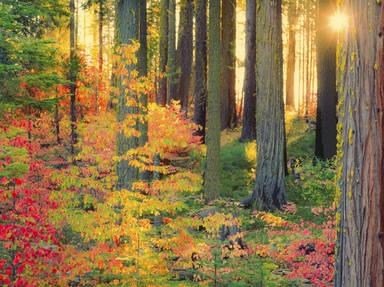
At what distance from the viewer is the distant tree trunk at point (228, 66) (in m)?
20.9

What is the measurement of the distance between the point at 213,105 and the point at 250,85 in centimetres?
681

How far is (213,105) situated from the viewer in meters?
13.1

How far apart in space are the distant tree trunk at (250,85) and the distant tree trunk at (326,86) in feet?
13.7

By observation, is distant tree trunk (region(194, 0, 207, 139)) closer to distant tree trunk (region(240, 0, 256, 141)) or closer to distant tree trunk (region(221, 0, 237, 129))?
distant tree trunk (region(240, 0, 256, 141))

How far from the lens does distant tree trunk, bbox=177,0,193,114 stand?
72.9 ft

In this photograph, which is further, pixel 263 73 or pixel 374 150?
pixel 263 73

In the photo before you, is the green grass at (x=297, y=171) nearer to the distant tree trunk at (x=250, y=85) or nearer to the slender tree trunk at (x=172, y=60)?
the distant tree trunk at (x=250, y=85)

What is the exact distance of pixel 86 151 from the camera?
772 cm

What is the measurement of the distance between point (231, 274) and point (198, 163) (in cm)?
1127

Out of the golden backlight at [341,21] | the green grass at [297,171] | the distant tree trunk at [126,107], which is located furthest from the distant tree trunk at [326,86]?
the golden backlight at [341,21]

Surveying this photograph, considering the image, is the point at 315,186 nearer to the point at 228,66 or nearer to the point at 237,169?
the point at 237,169

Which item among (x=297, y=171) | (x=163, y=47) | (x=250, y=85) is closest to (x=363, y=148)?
(x=297, y=171)

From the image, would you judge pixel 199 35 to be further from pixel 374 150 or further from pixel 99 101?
pixel 374 150

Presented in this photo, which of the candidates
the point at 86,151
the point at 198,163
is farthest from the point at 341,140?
the point at 198,163
